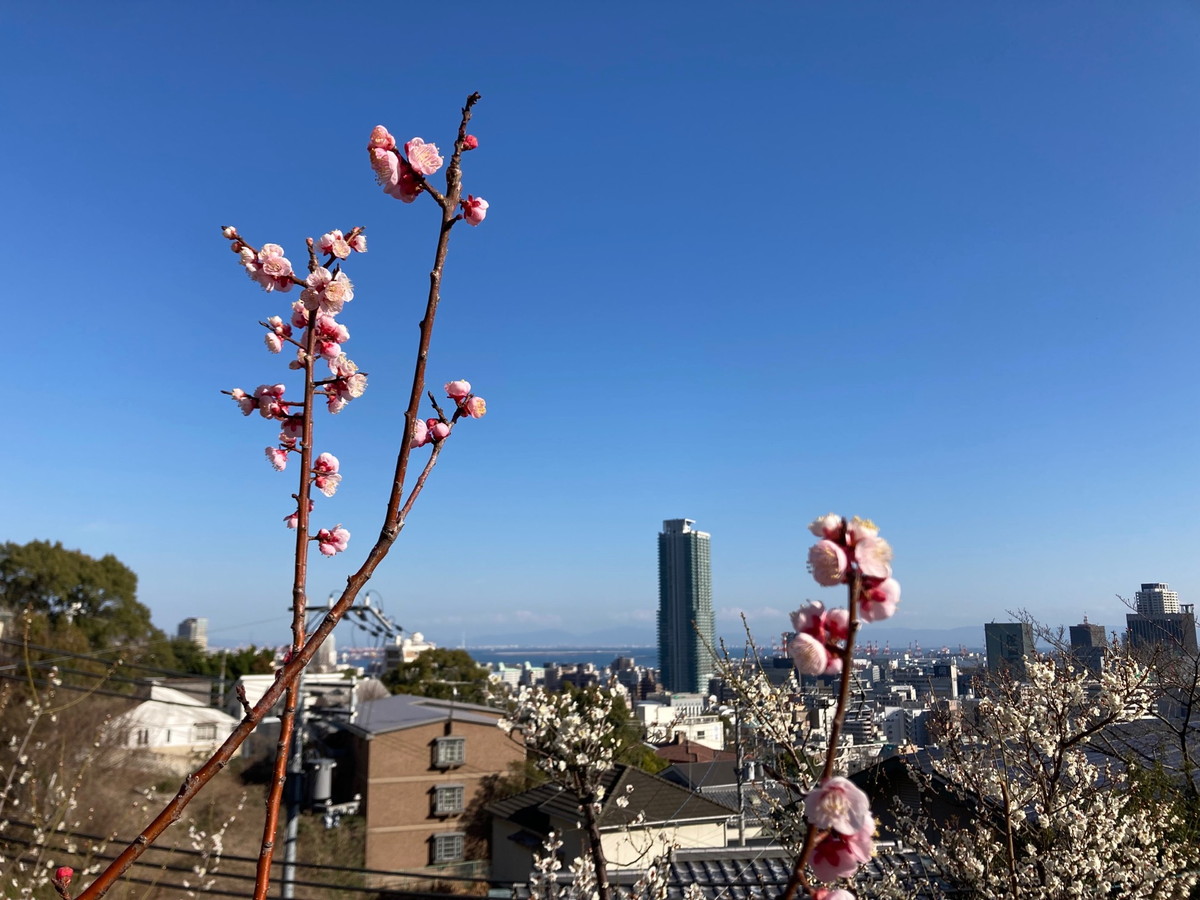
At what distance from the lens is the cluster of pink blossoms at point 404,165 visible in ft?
4.17

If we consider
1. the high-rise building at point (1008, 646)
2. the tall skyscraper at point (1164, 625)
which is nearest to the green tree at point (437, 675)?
the high-rise building at point (1008, 646)

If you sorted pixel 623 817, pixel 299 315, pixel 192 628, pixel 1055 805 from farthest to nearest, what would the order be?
pixel 192 628
pixel 623 817
pixel 1055 805
pixel 299 315

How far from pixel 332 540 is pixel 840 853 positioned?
1095 millimetres

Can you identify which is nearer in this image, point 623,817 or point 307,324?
point 307,324

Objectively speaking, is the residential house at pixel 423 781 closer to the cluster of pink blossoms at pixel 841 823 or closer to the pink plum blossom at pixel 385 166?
the pink plum blossom at pixel 385 166

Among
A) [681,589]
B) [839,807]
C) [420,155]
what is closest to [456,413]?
[420,155]

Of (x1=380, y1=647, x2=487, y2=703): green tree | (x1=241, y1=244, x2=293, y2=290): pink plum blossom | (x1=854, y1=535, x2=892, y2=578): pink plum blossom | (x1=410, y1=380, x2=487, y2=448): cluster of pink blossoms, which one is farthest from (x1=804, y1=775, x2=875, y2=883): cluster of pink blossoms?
(x1=380, y1=647, x2=487, y2=703): green tree

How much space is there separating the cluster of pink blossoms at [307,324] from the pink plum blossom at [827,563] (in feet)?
3.06

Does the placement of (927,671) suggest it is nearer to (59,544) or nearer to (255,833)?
(255,833)

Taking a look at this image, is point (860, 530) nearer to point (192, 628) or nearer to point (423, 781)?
point (423, 781)

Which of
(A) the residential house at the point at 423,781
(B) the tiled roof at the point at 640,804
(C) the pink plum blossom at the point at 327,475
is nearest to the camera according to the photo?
(C) the pink plum blossom at the point at 327,475

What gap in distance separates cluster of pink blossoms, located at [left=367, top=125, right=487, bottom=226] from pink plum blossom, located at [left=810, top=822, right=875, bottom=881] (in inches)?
42.1

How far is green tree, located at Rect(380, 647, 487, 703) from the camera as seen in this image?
109 feet

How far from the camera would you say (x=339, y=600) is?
111 cm
